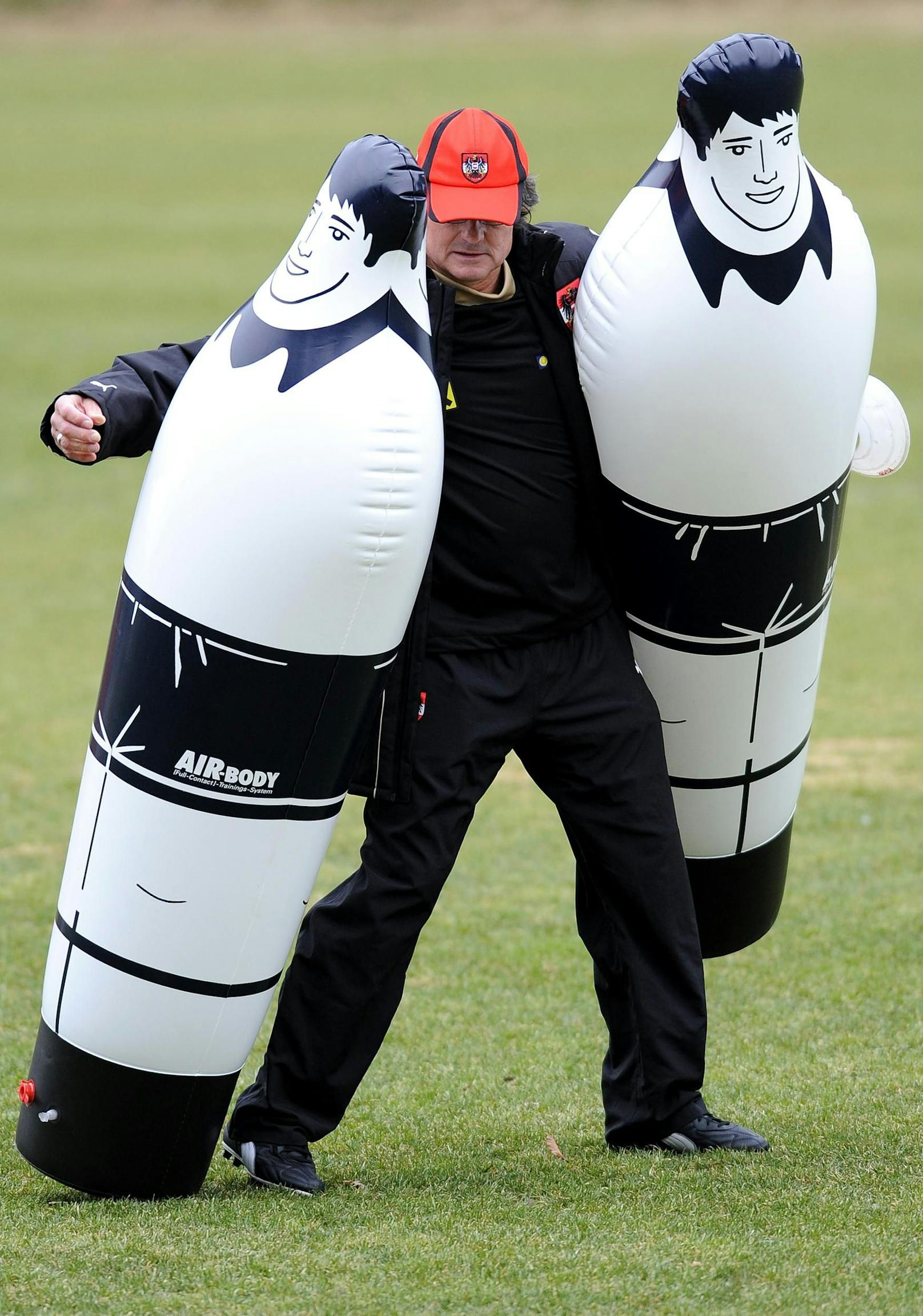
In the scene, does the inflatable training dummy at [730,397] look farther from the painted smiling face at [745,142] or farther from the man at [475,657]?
the man at [475,657]

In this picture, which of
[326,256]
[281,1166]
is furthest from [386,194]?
[281,1166]

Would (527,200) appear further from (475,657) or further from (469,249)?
(475,657)

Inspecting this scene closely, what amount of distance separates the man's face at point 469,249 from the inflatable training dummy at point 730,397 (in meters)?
0.19

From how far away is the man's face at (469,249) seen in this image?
12.0 ft

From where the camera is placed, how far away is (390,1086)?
14.8ft

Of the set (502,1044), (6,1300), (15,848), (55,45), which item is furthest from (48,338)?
(55,45)

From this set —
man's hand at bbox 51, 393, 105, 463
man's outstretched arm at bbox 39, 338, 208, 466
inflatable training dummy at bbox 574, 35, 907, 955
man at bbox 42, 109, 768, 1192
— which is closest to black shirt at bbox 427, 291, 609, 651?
man at bbox 42, 109, 768, 1192

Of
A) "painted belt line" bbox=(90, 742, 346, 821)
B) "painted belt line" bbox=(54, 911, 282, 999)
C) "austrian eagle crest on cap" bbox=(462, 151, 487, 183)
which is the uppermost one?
"austrian eagle crest on cap" bbox=(462, 151, 487, 183)

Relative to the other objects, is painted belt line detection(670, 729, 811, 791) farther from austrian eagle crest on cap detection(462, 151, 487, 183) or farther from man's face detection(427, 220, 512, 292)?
austrian eagle crest on cap detection(462, 151, 487, 183)

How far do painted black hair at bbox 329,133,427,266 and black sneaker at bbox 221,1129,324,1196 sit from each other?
1.78 meters

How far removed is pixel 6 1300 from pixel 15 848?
12.2 ft

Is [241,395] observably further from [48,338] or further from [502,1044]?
[48,338]

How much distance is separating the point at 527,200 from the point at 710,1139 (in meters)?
2.01

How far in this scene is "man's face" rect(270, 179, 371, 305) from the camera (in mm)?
3438
